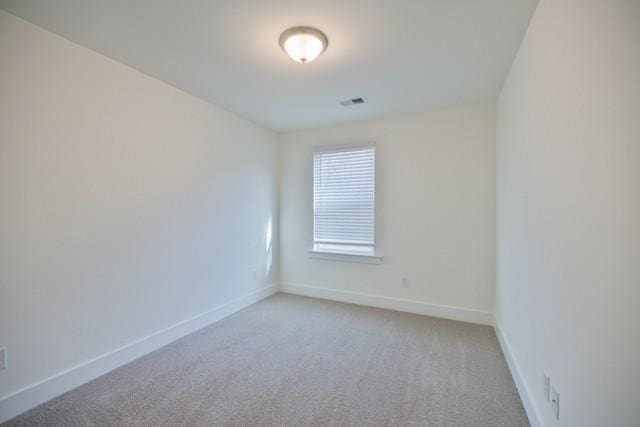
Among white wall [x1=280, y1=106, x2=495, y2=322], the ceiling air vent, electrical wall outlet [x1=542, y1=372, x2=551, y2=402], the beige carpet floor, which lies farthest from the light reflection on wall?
electrical wall outlet [x1=542, y1=372, x2=551, y2=402]

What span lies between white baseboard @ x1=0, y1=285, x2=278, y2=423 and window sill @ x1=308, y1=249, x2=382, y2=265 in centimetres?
142

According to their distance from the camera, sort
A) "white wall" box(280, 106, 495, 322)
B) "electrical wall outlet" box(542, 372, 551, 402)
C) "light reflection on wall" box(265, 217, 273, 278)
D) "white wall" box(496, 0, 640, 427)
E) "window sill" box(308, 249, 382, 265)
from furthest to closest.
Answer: "light reflection on wall" box(265, 217, 273, 278) → "window sill" box(308, 249, 382, 265) → "white wall" box(280, 106, 495, 322) → "electrical wall outlet" box(542, 372, 551, 402) → "white wall" box(496, 0, 640, 427)

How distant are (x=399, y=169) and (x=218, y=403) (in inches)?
119

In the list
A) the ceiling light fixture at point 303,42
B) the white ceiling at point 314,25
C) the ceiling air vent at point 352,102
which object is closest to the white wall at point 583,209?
the white ceiling at point 314,25

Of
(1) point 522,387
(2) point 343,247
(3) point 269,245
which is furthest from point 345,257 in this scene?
(1) point 522,387

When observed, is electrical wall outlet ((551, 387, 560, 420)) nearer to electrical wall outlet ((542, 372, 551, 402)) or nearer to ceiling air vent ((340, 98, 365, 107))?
electrical wall outlet ((542, 372, 551, 402))

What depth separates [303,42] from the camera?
1.85 m

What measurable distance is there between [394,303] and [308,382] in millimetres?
1823

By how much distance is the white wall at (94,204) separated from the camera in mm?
1726

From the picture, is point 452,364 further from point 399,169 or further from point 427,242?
point 399,169

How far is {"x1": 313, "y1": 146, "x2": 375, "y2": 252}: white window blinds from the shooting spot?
3.72 metres

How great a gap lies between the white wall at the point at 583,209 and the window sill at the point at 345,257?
1.89 meters

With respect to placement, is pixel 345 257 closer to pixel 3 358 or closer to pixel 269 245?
pixel 269 245

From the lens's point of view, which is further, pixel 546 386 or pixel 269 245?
pixel 269 245
